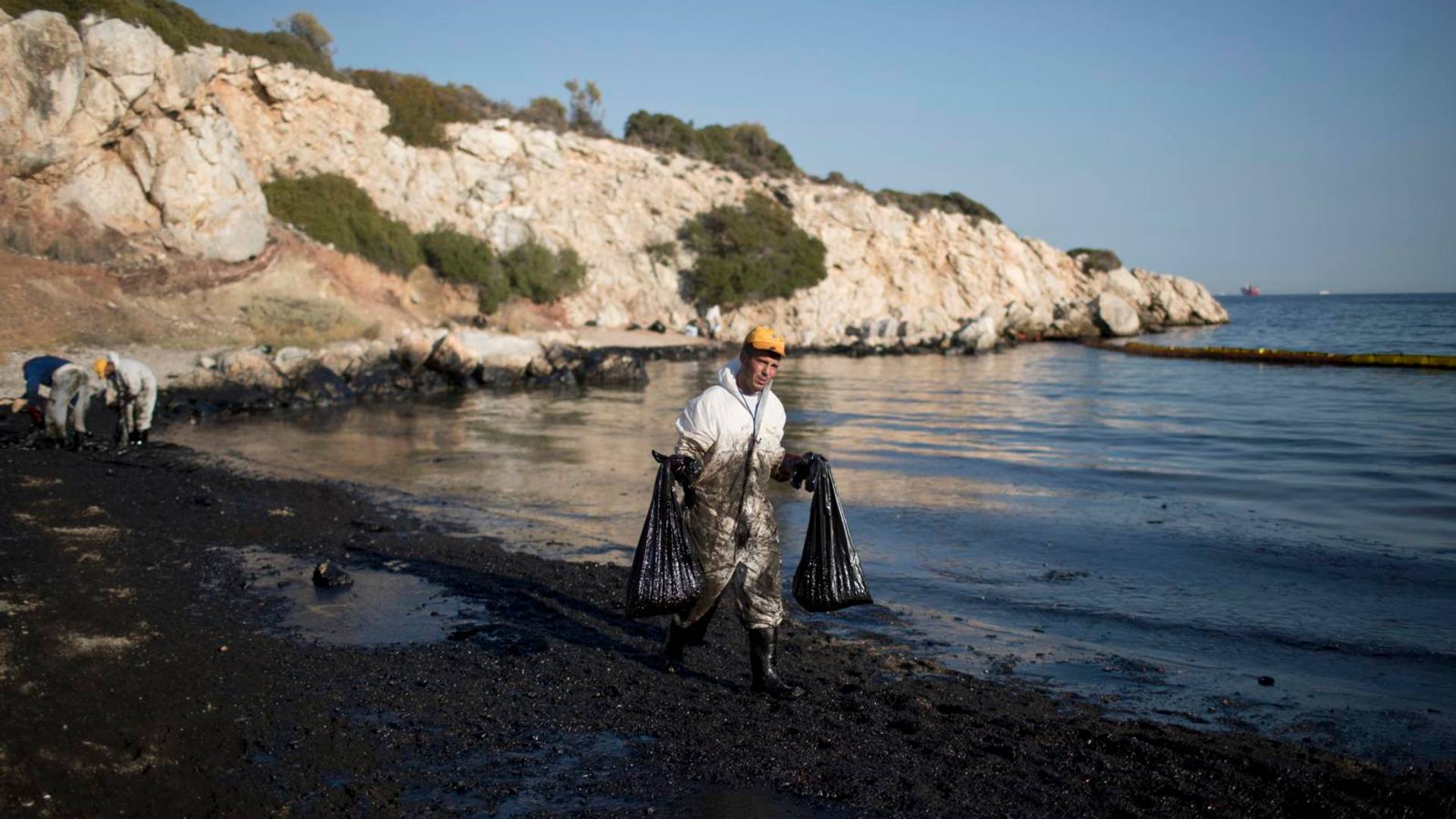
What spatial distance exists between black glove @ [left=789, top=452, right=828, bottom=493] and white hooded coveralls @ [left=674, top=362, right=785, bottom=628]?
0.16 meters

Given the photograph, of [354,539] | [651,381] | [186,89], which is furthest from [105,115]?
[354,539]

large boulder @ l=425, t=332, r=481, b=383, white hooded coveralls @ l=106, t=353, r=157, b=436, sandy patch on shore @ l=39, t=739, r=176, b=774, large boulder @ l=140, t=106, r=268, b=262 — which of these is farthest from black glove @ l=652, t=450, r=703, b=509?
large boulder @ l=140, t=106, r=268, b=262

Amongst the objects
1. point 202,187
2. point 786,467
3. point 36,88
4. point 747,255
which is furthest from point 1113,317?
point 786,467

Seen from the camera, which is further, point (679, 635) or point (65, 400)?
point (65, 400)

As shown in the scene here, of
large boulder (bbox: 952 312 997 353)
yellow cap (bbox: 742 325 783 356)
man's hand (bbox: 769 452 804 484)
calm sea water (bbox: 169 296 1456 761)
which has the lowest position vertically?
calm sea water (bbox: 169 296 1456 761)

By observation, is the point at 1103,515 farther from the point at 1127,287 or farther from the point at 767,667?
the point at 1127,287

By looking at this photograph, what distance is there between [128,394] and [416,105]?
112ft

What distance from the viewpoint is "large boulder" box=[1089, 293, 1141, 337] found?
201 ft

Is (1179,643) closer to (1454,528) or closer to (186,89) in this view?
(1454,528)

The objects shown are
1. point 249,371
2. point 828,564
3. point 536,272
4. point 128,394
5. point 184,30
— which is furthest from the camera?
point 536,272

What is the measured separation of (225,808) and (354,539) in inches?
212

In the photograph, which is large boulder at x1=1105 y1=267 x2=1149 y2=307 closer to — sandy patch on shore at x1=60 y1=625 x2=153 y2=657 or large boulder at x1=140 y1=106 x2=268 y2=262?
large boulder at x1=140 y1=106 x2=268 y2=262

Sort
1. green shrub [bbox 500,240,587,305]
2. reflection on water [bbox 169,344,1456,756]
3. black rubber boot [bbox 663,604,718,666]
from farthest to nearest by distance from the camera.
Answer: green shrub [bbox 500,240,587,305], reflection on water [bbox 169,344,1456,756], black rubber boot [bbox 663,604,718,666]

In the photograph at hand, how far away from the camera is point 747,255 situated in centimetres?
5062
